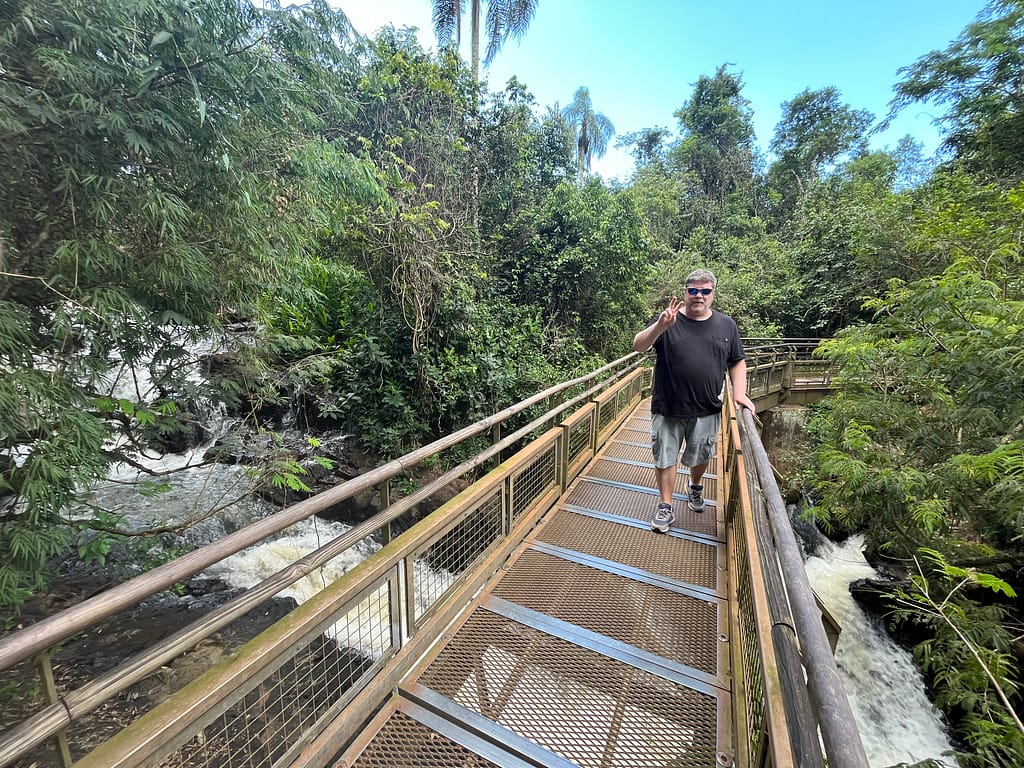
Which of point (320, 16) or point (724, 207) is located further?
point (724, 207)

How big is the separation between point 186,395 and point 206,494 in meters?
3.23

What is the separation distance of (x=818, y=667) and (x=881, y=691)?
6115mm

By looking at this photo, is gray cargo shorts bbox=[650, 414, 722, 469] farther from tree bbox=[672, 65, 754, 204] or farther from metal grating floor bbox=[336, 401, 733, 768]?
tree bbox=[672, 65, 754, 204]

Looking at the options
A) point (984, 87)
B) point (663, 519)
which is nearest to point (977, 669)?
point (663, 519)

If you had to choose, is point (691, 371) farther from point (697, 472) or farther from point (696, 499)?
point (696, 499)

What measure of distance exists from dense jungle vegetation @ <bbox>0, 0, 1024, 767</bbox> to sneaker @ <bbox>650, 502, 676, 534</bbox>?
1.91 metres

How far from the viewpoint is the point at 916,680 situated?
5.00 meters

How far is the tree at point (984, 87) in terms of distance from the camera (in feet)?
30.7

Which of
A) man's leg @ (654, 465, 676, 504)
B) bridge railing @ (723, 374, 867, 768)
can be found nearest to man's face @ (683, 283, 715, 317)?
bridge railing @ (723, 374, 867, 768)

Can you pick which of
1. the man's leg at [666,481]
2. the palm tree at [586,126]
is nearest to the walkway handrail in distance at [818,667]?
the man's leg at [666,481]

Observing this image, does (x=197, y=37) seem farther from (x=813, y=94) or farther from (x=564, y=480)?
(x=813, y=94)

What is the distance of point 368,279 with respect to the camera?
6.86 metres

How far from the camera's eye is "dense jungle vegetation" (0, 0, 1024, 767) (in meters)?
2.64

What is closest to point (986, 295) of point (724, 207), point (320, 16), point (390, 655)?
point (390, 655)
